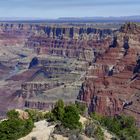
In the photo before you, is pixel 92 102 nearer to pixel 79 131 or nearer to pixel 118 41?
pixel 118 41

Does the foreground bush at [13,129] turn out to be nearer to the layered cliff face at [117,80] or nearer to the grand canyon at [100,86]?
the grand canyon at [100,86]

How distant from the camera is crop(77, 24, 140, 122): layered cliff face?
336ft

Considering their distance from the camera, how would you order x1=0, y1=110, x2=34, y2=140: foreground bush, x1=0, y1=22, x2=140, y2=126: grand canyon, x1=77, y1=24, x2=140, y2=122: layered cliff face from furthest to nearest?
x1=0, y1=22, x2=140, y2=126: grand canyon → x1=77, y1=24, x2=140, y2=122: layered cliff face → x1=0, y1=110, x2=34, y2=140: foreground bush

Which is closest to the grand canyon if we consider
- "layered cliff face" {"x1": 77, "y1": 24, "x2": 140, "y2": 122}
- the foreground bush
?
"layered cliff face" {"x1": 77, "y1": 24, "x2": 140, "y2": 122}

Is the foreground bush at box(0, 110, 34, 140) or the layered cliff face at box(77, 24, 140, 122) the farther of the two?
the layered cliff face at box(77, 24, 140, 122)

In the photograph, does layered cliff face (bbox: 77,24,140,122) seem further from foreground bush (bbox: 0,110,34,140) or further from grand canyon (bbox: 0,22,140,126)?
foreground bush (bbox: 0,110,34,140)

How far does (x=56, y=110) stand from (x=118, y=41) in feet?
290

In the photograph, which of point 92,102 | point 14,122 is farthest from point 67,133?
point 92,102

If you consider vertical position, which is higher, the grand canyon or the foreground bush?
the foreground bush

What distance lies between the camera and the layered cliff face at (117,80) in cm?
10244

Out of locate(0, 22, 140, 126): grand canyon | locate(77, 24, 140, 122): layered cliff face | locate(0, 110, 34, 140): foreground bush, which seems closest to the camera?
locate(0, 110, 34, 140): foreground bush

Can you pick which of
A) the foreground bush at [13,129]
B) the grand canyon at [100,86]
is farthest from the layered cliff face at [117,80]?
the foreground bush at [13,129]

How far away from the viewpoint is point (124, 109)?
9650 cm

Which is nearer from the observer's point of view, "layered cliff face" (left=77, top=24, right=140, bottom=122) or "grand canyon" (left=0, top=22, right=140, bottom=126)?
"layered cliff face" (left=77, top=24, right=140, bottom=122)
